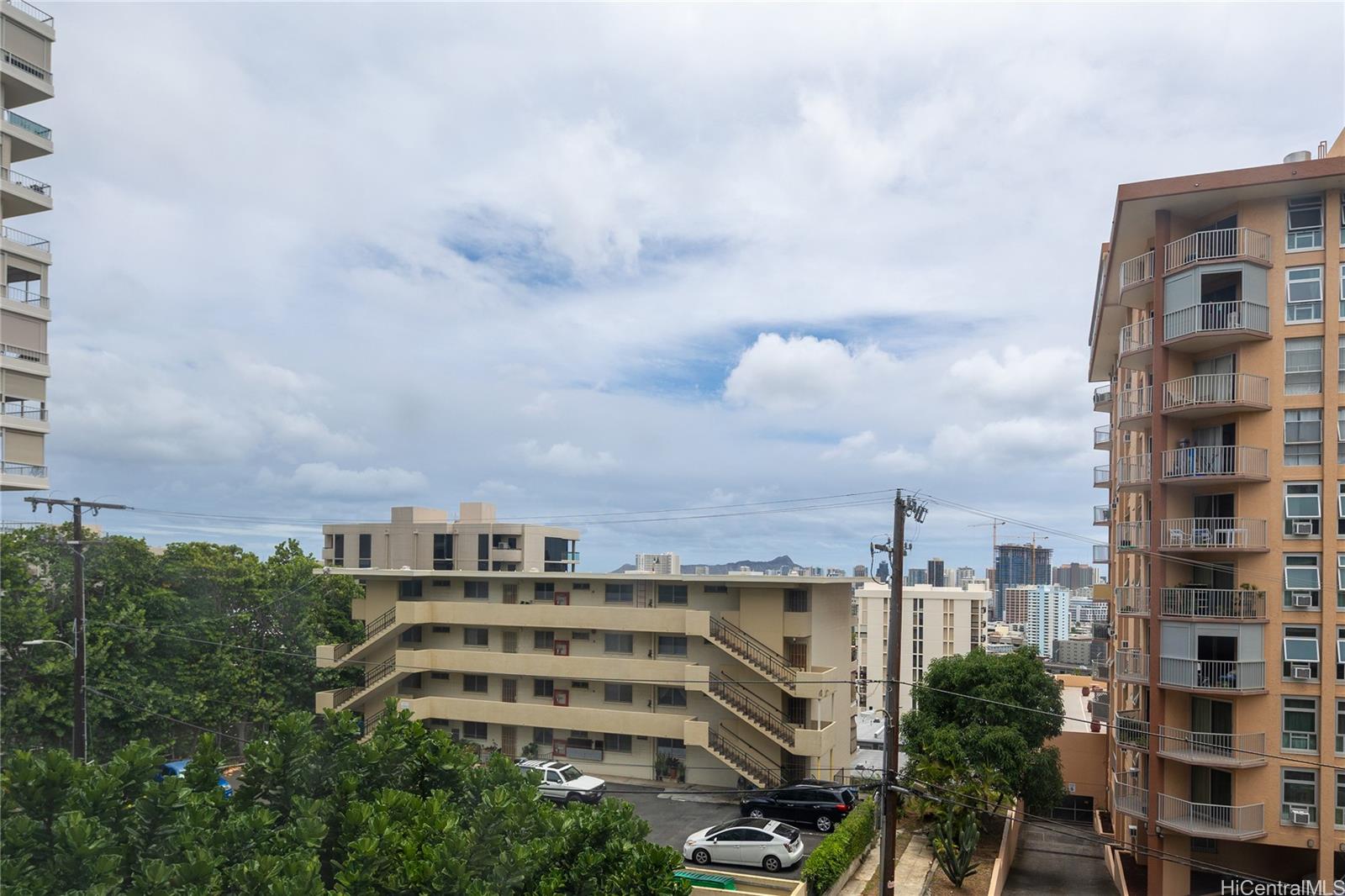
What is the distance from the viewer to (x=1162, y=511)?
2675 centimetres

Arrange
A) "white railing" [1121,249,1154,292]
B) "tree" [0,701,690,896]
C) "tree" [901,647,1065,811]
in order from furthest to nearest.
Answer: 1. "tree" [901,647,1065,811]
2. "white railing" [1121,249,1154,292]
3. "tree" [0,701,690,896]

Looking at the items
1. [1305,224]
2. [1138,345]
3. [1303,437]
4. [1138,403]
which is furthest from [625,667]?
[1305,224]

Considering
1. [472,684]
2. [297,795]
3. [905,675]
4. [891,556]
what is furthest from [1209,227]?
[905,675]

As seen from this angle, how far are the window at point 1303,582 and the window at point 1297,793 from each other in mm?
4515

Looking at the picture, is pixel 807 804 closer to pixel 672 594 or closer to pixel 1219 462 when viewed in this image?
pixel 672 594

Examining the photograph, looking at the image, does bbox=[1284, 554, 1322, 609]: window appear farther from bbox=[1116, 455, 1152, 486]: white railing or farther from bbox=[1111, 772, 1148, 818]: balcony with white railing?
bbox=[1111, 772, 1148, 818]: balcony with white railing

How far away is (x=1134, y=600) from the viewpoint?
92.4 feet

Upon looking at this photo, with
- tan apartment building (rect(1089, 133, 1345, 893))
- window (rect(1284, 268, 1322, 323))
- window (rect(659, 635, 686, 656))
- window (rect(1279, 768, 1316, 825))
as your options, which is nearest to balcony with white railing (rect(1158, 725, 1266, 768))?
tan apartment building (rect(1089, 133, 1345, 893))

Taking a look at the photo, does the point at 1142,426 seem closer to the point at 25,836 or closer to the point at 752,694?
the point at 752,694

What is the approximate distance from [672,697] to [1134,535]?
20423 mm

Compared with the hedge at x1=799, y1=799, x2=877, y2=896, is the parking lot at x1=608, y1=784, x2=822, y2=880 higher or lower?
lower

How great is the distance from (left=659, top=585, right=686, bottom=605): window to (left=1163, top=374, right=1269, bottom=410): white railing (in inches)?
859

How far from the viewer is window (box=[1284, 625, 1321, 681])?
24.2 metres

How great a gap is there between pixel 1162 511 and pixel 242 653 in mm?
37879
